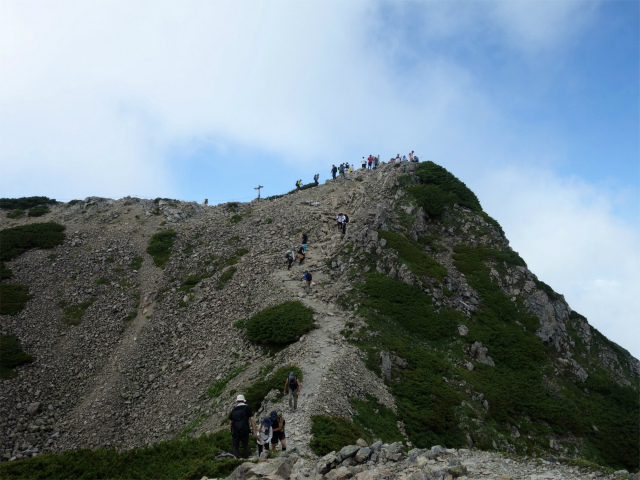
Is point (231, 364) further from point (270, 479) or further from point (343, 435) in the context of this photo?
point (270, 479)

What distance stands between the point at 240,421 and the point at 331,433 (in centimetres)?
530

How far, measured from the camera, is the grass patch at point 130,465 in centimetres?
1542

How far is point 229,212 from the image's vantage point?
62.9 metres

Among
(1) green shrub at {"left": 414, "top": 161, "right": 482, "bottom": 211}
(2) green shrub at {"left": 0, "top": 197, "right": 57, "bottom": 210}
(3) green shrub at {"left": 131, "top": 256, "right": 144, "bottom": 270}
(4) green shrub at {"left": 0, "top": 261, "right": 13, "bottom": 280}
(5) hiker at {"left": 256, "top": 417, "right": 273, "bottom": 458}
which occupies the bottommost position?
(5) hiker at {"left": 256, "top": 417, "right": 273, "bottom": 458}

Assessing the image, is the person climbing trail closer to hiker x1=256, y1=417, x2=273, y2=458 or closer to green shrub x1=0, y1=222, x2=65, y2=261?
hiker x1=256, y1=417, x2=273, y2=458

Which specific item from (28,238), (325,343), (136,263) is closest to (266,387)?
(325,343)

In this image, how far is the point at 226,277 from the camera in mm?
44031

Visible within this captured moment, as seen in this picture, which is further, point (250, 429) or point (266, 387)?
point (266, 387)

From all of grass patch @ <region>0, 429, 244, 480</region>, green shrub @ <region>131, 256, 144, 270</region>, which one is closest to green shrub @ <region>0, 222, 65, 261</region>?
green shrub @ <region>131, 256, 144, 270</region>

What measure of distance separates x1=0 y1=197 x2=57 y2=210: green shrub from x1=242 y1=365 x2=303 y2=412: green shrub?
54.6 meters

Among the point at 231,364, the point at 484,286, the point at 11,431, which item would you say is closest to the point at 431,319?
the point at 484,286

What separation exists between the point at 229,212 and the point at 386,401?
43.1 meters

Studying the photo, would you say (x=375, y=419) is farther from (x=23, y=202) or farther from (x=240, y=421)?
(x=23, y=202)

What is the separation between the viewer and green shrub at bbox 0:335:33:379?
33.2 metres
